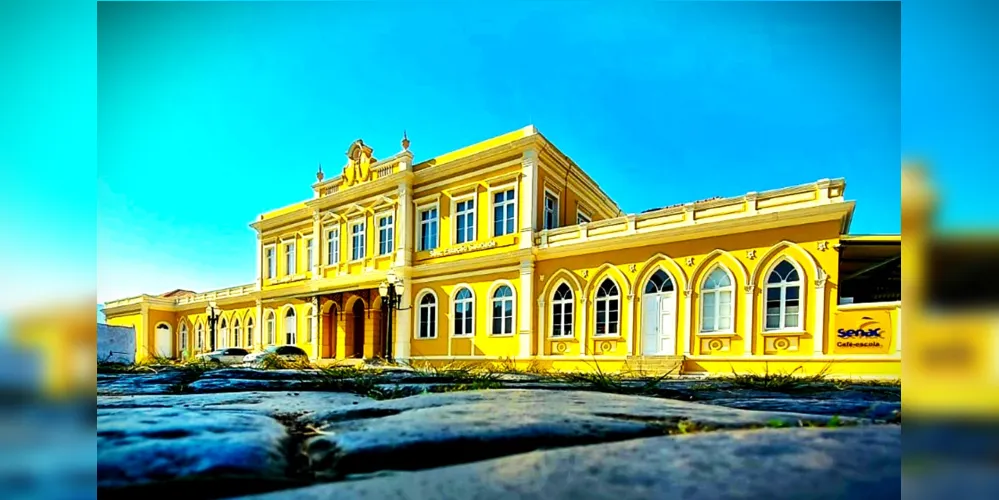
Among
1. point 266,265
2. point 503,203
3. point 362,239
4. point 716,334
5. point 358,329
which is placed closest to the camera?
point 716,334

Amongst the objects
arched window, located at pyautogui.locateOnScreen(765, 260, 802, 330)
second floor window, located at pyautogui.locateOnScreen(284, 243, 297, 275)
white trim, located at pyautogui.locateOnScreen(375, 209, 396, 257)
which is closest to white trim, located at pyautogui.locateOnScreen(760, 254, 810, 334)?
arched window, located at pyautogui.locateOnScreen(765, 260, 802, 330)

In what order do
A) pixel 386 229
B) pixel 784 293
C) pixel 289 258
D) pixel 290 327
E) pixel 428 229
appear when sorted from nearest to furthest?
pixel 784 293 < pixel 428 229 < pixel 386 229 < pixel 290 327 < pixel 289 258

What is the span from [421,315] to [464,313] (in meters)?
1.74

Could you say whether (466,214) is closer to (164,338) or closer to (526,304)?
(526,304)

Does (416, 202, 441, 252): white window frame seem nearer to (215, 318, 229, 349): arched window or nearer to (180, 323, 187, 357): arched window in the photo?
(215, 318, 229, 349): arched window

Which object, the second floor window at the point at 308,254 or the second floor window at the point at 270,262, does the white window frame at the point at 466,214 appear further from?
the second floor window at the point at 270,262

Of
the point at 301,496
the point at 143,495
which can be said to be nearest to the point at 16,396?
the point at 143,495

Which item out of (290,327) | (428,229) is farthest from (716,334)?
(290,327)

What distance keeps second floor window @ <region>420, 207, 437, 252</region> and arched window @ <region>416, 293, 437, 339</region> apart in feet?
5.55

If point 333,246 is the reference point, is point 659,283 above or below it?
below

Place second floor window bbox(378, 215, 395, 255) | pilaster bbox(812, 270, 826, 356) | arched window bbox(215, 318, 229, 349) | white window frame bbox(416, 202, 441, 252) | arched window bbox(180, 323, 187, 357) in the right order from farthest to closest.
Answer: arched window bbox(180, 323, 187, 357), arched window bbox(215, 318, 229, 349), second floor window bbox(378, 215, 395, 255), white window frame bbox(416, 202, 441, 252), pilaster bbox(812, 270, 826, 356)

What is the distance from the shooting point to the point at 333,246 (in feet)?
57.1

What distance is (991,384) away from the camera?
2.37 meters

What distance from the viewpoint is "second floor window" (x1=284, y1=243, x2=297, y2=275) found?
19.0 meters
